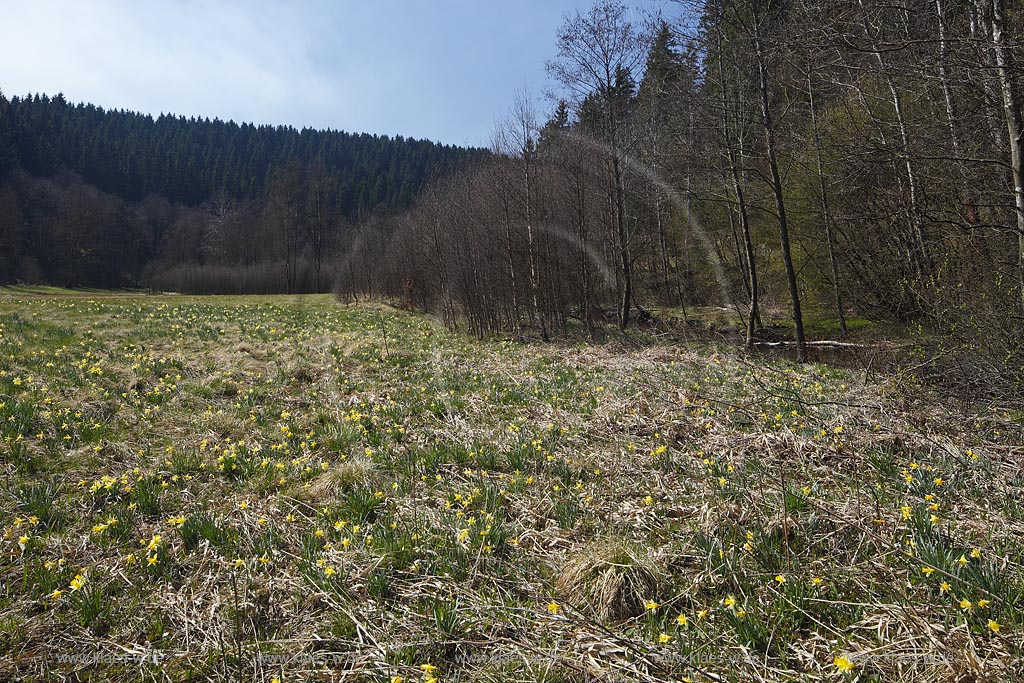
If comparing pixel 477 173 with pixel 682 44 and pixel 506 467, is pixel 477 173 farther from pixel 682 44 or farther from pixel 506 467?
pixel 506 467

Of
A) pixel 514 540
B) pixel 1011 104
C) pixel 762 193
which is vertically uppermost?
pixel 762 193

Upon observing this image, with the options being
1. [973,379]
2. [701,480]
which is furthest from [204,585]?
[973,379]

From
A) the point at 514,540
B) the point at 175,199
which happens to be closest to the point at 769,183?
the point at 514,540

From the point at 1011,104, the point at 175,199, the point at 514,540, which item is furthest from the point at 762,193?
the point at 175,199

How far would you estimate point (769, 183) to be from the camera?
1247cm

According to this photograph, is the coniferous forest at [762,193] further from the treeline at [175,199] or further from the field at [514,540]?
the treeline at [175,199]

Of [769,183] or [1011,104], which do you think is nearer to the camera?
[1011,104]

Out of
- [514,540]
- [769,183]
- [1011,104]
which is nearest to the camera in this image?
[514,540]

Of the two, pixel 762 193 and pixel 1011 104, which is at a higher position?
pixel 762 193

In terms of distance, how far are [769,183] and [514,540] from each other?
12.4 metres

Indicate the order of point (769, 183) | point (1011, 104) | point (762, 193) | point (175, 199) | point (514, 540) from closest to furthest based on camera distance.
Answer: point (514, 540) < point (1011, 104) < point (769, 183) < point (762, 193) < point (175, 199)

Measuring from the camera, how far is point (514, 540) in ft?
10.8

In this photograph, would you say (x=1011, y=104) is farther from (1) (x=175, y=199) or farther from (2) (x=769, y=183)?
(1) (x=175, y=199)

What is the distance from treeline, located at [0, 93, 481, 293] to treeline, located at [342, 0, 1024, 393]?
3538 centimetres
